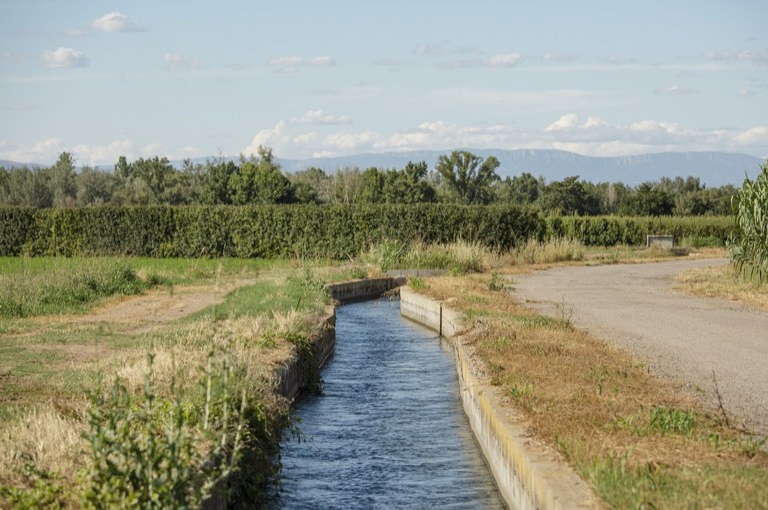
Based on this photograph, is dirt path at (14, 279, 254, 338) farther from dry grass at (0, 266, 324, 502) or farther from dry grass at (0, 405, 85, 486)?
dry grass at (0, 405, 85, 486)

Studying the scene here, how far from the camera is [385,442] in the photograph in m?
12.6

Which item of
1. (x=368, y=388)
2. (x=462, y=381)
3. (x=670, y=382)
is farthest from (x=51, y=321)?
(x=670, y=382)

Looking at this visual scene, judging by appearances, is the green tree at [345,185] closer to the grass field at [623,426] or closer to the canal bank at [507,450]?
the canal bank at [507,450]

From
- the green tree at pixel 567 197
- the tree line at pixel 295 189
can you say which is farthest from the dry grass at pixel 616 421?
the green tree at pixel 567 197

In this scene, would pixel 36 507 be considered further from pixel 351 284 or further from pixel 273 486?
pixel 351 284

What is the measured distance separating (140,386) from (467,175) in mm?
91793

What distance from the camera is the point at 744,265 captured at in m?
28.7

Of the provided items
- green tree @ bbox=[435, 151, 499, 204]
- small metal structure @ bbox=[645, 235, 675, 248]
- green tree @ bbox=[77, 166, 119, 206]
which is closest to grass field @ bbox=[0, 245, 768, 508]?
small metal structure @ bbox=[645, 235, 675, 248]

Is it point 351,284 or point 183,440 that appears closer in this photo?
point 183,440

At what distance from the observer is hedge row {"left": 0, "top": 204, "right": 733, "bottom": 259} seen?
4191 cm

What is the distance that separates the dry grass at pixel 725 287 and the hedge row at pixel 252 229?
1129 cm

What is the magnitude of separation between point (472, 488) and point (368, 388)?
561 centimetres

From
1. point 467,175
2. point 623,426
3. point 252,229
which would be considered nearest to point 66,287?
point 623,426

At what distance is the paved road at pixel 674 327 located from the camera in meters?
12.7
